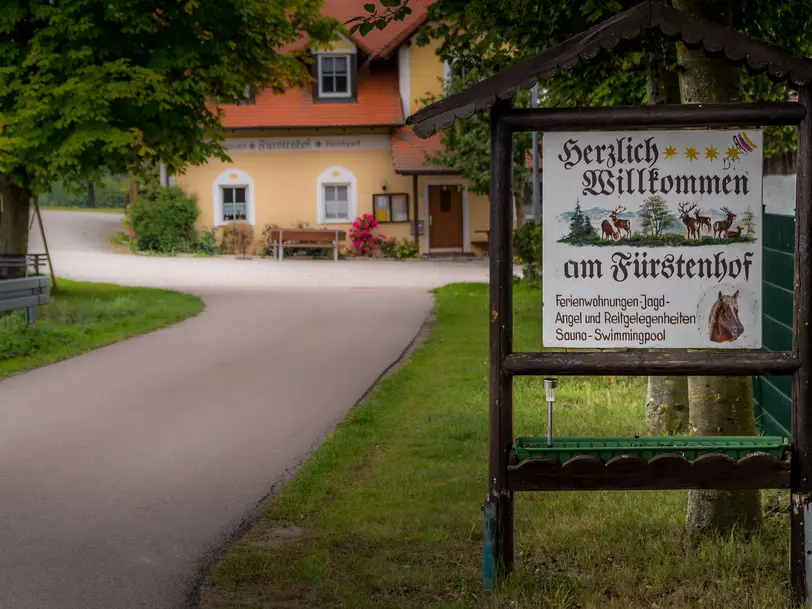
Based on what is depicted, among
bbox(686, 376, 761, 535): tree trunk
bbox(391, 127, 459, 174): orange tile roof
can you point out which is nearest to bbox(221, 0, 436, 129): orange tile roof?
bbox(391, 127, 459, 174): orange tile roof

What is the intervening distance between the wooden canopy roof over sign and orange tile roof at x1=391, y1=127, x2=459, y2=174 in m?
32.8

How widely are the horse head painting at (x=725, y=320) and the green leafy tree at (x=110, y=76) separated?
14.7 metres

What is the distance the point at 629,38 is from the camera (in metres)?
5.51

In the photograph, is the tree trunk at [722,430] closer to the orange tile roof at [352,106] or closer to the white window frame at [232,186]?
the orange tile roof at [352,106]

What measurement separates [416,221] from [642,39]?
32106mm

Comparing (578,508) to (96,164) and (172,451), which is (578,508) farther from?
(96,164)

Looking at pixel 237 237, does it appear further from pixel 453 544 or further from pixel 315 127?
pixel 453 544

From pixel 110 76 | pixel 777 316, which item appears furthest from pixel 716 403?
pixel 110 76

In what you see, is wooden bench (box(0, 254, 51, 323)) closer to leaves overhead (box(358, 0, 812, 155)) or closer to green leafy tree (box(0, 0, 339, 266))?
green leafy tree (box(0, 0, 339, 266))

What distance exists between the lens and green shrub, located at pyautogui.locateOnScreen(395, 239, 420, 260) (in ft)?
131

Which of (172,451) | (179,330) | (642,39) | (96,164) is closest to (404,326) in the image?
(179,330)

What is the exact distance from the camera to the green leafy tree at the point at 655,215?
5.74 meters

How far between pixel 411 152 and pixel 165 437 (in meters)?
30.5

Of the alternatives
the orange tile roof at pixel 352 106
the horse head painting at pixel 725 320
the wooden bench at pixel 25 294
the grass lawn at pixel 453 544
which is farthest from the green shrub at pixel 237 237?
the horse head painting at pixel 725 320
